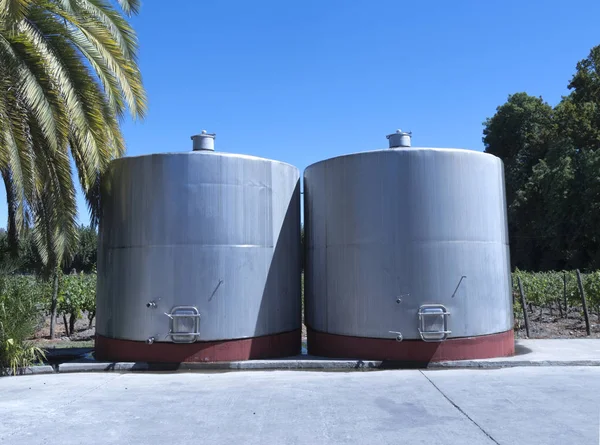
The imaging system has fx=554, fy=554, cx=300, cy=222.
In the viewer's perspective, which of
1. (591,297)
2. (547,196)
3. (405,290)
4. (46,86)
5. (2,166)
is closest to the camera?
(2,166)

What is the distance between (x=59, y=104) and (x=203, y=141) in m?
2.77

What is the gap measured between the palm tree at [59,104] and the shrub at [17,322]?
3.10 ft

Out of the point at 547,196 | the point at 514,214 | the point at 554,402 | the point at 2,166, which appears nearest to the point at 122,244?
the point at 2,166

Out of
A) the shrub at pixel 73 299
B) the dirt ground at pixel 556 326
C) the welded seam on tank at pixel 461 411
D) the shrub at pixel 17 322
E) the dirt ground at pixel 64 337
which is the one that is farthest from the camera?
the shrub at pixel 73 299

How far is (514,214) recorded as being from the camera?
139 feet

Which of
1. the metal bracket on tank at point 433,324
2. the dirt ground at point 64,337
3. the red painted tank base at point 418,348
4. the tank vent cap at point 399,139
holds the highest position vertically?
the tank vent cap at point 399,139

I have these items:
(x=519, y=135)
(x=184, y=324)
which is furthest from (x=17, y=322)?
(x=519, y=135)

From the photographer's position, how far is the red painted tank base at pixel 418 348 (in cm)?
997

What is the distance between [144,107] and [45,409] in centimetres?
655

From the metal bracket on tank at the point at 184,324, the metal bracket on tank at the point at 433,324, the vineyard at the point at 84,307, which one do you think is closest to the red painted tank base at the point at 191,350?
the metal bracket on tank at the point at 184,324

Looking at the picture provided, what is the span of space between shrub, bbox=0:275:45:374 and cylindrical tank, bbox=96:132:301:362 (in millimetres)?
1257

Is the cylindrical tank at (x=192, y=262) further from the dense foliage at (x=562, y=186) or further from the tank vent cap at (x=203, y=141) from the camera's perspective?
the dense foliage at (x=562, y=186)

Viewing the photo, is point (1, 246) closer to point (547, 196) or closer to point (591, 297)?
point (591, 297)

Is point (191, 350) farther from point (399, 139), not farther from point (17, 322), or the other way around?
point (399, 139)
